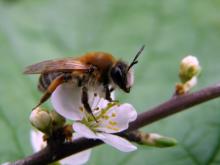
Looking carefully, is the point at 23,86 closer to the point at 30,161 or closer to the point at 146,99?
the point at 146,99

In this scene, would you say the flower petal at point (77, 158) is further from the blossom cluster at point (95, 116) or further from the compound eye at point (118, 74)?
the compound eye at point (118, 74)

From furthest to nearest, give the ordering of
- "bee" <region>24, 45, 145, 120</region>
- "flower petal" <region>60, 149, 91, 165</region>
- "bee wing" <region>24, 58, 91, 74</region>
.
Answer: "flower petal" <region>60, 149, 91, 165</region> → "bee" <region>24, 45, 145, 120</region> → "bee wing" <region>24, 58, 91, 74</region>

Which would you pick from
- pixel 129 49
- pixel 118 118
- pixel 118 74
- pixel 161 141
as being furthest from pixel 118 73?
pixel 129 49

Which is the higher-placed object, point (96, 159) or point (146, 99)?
point (146, 99)

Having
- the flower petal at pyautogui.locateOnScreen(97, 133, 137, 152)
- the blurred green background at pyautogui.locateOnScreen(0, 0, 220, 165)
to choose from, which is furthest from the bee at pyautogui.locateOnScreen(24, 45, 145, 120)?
the blurred green background at pyautogui.locateOnScreen(0, 0, 220, 165)

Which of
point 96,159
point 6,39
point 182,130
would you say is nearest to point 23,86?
point 6,39

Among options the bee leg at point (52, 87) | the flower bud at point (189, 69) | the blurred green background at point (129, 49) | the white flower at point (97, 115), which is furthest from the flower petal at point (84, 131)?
the blurred green background at point (129, 49)

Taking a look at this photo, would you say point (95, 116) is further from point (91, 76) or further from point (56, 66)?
point (56, 66)

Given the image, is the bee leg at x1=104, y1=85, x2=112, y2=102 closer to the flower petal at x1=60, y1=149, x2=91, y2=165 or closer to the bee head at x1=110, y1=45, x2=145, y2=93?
the bee head at x1=110, y1=45, x2=145, y2=93
